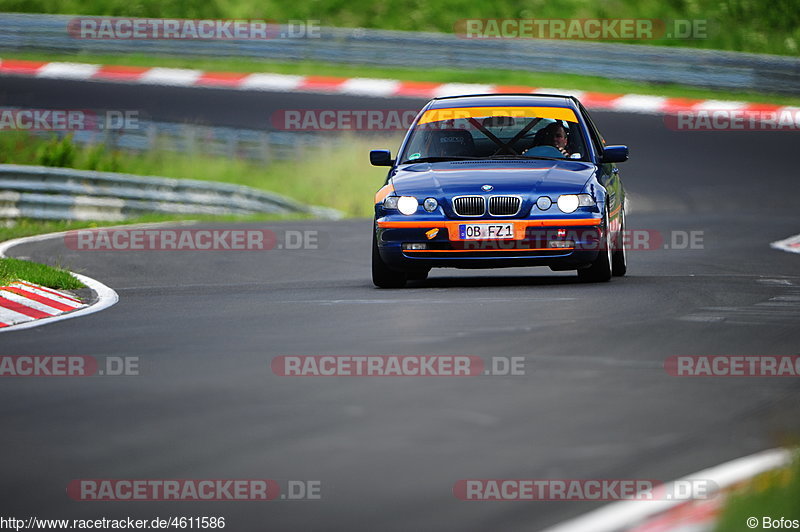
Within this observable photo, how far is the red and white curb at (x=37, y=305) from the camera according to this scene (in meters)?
10.9

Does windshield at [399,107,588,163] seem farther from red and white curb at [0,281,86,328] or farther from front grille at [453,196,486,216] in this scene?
red and white curb at [0,281,86,328]

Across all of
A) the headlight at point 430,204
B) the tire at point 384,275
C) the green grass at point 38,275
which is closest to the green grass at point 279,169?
the green grass at point 38,275

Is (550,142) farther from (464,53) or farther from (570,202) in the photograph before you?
(464,53)

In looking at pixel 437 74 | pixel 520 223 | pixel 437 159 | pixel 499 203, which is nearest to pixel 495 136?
pixel 437 159

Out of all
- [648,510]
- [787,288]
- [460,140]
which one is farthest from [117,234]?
[648,510]

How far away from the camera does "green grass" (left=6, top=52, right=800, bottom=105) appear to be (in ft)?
98.9

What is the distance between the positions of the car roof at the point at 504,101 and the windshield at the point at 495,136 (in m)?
0.06

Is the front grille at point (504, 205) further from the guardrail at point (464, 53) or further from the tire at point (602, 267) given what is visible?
the guardrail at point (464, 53)

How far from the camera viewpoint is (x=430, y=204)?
474 inches

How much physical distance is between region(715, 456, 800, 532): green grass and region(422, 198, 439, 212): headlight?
676 cm

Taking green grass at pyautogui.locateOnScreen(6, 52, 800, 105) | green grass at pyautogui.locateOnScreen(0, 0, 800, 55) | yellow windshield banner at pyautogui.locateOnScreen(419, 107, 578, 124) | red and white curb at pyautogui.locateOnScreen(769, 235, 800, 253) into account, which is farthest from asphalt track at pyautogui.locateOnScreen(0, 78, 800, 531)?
green grass at pyautogui.locateOnScreen(0, 0, 800, 55)

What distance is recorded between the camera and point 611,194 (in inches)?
503

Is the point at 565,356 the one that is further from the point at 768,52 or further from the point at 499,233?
the point at 768,52

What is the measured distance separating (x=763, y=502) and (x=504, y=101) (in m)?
8.73
